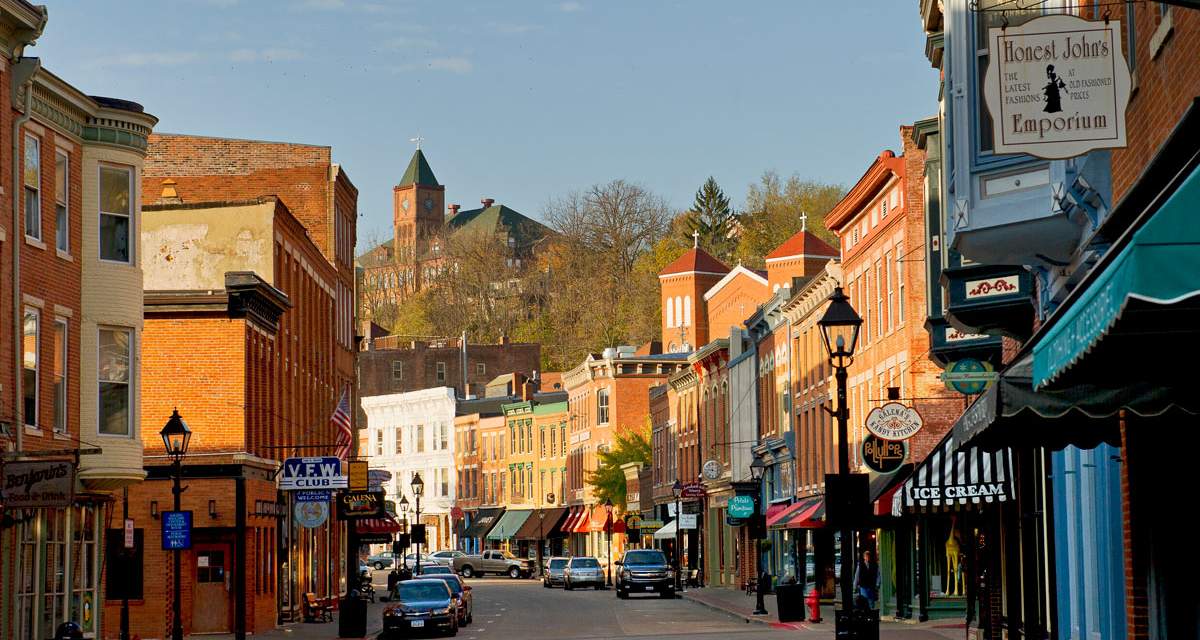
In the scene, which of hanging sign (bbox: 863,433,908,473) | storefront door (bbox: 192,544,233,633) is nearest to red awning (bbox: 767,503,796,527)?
hanging sign (bbox: 863,433,908,473)

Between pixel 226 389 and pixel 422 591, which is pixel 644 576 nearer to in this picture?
pixel 422 591

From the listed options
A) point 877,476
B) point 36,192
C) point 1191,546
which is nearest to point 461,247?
point 877,476

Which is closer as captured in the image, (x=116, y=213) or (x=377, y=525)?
(x=116, y=213)

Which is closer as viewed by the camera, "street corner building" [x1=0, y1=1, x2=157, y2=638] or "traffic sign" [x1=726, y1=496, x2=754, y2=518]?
"street corner building" [x1=0, y1=1, x2=157, y2=638]

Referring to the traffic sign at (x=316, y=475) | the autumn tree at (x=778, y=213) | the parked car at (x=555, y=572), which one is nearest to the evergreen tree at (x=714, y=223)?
the autumn tree at (x=778, y=213)

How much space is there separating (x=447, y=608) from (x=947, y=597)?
10924 mm

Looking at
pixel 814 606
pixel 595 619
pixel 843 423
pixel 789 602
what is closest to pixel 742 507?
pixel 595 619

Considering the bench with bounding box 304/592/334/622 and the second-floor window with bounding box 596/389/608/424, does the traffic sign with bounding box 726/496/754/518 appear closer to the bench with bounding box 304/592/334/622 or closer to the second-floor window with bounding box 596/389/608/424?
the bench with bounding box 304/592/334/622

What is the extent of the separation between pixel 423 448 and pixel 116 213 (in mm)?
93258

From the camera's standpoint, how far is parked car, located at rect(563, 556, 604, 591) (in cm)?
7281

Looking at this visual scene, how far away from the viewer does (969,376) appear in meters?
25.6

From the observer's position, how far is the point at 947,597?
126 feet

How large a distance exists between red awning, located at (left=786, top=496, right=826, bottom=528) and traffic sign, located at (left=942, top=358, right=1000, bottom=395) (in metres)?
20.2

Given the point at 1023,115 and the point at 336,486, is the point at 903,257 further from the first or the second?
the point at 1023,115
